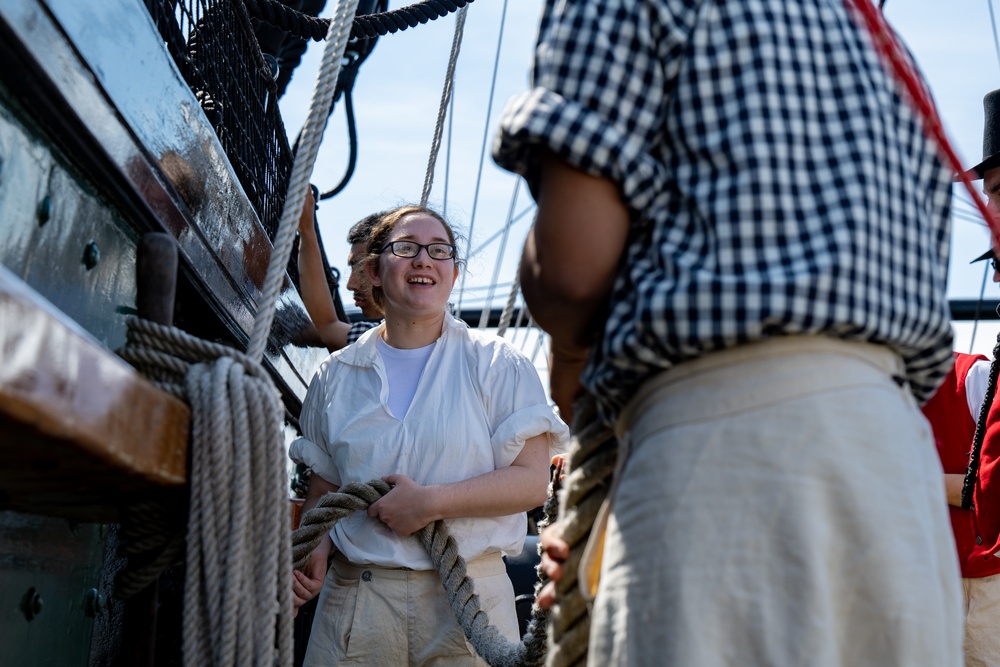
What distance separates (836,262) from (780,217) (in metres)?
0.08

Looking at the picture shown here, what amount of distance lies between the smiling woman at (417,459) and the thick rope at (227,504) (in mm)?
1002

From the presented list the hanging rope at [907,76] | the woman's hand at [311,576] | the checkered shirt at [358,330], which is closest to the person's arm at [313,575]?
the woman's hand at [311,576]

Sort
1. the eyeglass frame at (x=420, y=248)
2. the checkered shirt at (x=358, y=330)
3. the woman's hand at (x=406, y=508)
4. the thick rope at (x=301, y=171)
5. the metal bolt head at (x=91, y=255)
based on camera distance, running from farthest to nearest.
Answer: the checkered shirt at (x=358, y=330), the eyeglass frame at (x=420, y=248), the woman's hand at (x=406, y=508), the metal bolt head at (x=91, y=255), the thick rope at (x=301, y=171)

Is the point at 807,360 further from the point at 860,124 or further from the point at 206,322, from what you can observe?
the point at 206,322

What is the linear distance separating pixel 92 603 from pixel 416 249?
48.6 inches

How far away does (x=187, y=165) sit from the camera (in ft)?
8.39

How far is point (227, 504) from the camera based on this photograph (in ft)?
4.94

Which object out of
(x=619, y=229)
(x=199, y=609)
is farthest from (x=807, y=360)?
(x=199, y=609)

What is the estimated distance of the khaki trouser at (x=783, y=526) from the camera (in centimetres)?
122

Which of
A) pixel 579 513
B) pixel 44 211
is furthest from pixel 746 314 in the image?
pixel 44 211

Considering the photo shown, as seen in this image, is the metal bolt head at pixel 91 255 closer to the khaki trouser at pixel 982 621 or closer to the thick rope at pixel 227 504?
the thick rope at pixel 227 504

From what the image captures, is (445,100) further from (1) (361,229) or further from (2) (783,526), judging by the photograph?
(2) (783,526)

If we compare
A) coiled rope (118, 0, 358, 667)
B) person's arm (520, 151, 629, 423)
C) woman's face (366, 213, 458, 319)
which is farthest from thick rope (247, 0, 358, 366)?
woman's face (366, 213, 458, 319)

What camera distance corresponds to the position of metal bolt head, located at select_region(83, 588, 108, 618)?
7.30 feet
